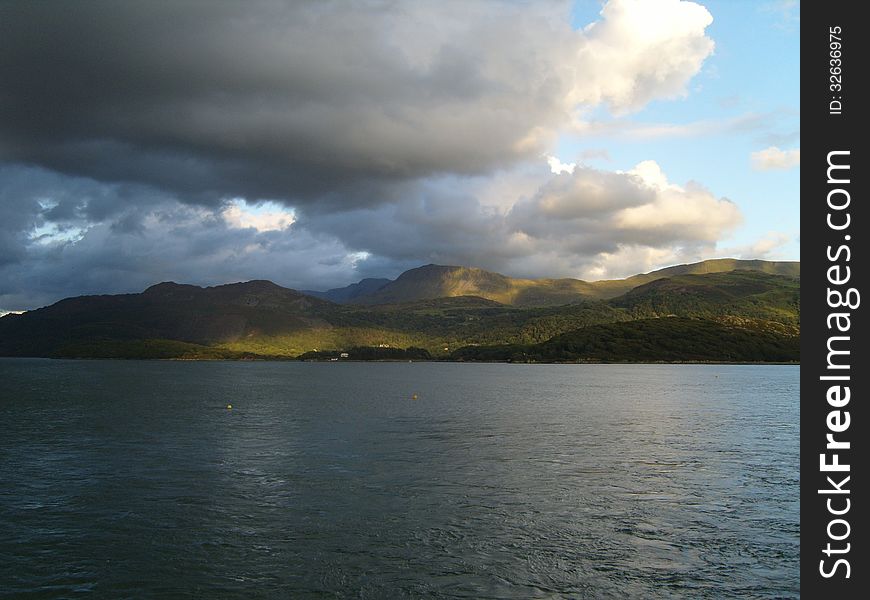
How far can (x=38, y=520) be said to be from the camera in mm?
39500

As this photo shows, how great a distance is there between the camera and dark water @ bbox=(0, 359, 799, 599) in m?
29.7

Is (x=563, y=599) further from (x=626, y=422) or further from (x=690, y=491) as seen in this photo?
(x=626, y=422)

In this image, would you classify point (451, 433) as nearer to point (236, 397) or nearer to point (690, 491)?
point (690, 491)

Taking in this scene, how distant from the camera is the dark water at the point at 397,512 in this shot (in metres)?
29.7

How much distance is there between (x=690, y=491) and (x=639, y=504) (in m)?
6.88

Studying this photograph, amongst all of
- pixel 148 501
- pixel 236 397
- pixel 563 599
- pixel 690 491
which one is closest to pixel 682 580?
pixel 563 599

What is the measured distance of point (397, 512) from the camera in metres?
41.1

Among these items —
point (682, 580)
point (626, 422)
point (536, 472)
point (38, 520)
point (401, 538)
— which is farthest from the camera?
point (626, 422)

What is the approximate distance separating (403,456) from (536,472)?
1473 centimetres
